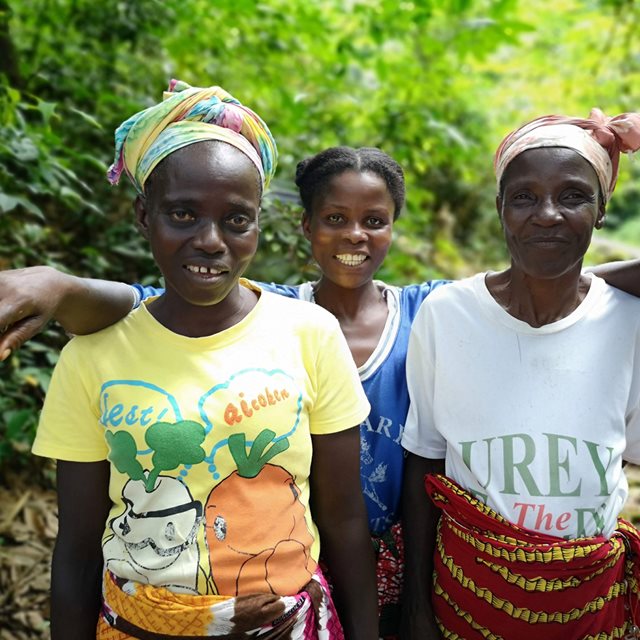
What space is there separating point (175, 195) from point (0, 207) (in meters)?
0.92

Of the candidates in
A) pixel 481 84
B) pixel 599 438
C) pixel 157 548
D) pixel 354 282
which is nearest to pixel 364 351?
pixel 354 282

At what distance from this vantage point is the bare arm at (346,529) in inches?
60.9

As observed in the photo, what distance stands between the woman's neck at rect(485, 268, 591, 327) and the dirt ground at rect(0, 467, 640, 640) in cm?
201

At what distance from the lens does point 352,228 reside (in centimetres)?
198

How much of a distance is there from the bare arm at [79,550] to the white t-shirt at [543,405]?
0.82m

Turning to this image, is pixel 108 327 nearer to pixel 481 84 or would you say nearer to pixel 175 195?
pixel 175 195

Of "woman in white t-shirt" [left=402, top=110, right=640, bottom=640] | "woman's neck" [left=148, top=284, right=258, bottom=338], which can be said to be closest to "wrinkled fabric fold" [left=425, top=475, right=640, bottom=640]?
"woman in white t-shirt" [left=402, top=110, right=640, bottom=640]

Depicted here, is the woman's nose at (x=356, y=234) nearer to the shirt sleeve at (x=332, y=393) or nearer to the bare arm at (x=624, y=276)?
the shirt sleeve at (x=332, y=393)

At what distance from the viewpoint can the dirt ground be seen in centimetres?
249

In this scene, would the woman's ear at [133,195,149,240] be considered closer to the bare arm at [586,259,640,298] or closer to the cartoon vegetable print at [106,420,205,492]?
the cartoon vegetable print at [106,420,205,492]

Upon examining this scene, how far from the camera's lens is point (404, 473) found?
184cm

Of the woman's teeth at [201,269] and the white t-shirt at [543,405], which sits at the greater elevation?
the woman's teeth at [201,269]

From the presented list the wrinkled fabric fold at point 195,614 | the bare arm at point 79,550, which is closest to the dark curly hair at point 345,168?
the bare arm at point 79,550

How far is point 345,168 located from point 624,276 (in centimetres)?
82
